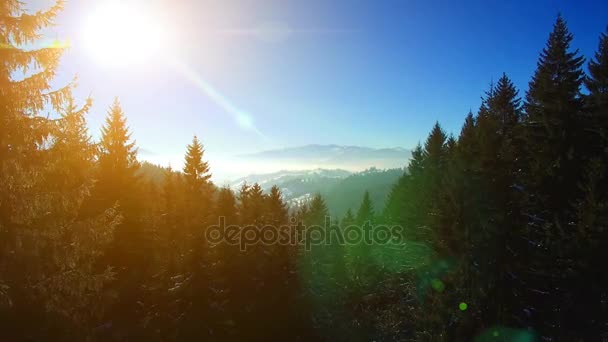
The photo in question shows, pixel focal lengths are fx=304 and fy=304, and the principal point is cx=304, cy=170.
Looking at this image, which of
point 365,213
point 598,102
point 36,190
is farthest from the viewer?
point 365,213

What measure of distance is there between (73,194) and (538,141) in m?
25.1

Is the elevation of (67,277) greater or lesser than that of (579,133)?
lesser

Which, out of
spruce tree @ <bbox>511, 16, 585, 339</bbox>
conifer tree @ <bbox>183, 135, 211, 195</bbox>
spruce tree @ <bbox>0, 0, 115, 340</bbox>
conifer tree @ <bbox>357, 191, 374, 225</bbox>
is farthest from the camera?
conifer tree @ <bbox>357, 191, 374, 225</bbox>

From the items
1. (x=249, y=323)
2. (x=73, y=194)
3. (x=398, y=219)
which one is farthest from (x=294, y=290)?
(x=73, y=194)

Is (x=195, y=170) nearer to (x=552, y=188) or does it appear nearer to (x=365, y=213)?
(x=552, y=188)

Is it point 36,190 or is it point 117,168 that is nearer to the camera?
point 36,190

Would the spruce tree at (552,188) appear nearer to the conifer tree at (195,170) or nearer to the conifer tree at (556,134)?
the conifer tree at (556,134)

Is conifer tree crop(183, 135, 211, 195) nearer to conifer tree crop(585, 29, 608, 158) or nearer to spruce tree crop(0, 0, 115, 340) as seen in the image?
spruce tree crop(0, 0, 115, 340)

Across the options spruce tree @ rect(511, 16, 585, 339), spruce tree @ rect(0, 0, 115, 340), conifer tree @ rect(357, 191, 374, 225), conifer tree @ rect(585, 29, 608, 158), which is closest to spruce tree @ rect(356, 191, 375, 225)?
conifer tree @ rect(357, 191, 374, 225)

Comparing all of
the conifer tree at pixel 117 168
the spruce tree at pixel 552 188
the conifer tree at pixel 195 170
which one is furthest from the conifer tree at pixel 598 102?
the conifer tree at pixel 117 168

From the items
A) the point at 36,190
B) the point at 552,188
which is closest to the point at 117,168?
the point at 36,190

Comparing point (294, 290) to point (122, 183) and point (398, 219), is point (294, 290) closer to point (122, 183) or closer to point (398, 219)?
point (122, 183)

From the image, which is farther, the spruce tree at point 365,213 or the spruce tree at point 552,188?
the spruce tree at point 365,213

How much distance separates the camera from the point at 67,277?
9.70 metres
